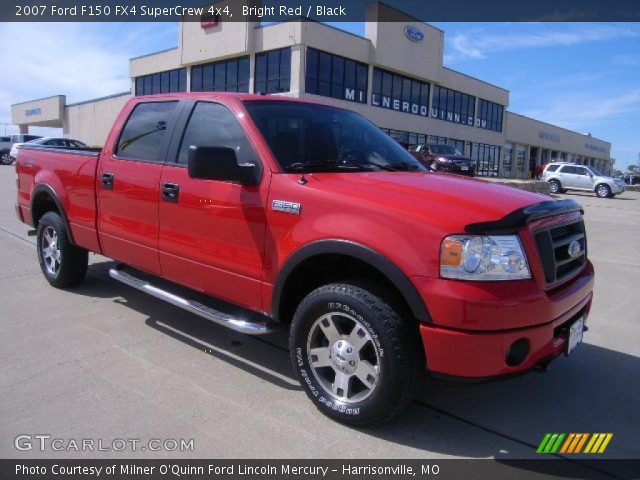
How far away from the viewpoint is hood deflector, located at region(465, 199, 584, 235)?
2.62m

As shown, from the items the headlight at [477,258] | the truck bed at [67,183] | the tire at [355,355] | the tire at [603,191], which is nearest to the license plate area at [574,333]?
the headlight at [477,258]

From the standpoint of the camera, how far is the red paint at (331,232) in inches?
102

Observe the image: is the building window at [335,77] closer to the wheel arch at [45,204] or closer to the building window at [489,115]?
the building window at [489,115]

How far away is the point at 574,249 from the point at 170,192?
280cm

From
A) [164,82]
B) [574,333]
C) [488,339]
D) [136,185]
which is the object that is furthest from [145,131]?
[164,82]

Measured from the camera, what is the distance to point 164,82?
133 feet

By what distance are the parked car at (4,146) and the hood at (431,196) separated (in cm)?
4059

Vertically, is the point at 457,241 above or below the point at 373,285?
above

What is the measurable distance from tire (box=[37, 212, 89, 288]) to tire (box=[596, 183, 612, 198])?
2859 cm

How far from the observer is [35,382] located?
11.4 ft

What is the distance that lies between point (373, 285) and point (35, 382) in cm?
234

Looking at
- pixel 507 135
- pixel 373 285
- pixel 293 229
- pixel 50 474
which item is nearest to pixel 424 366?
pixel 373 285

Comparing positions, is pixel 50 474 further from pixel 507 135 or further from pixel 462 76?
pixel 507 135

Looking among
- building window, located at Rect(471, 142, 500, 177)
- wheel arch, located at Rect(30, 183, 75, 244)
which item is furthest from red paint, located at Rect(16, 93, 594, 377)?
building window, located at Rect(471, 142, 500, 177)
